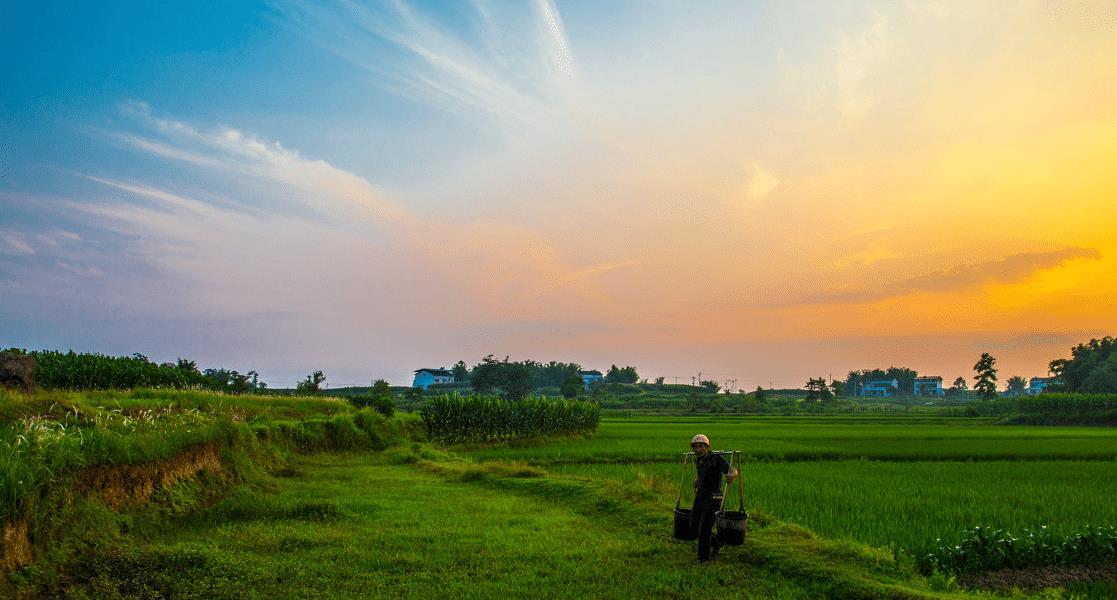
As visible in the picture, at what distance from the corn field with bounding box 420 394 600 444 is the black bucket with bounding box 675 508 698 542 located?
962 inches

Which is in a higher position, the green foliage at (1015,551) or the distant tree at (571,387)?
the distant tree at (571,387)

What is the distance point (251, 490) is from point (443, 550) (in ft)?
20.6

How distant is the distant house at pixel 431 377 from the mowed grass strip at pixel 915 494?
125 m

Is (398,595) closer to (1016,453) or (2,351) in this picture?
(2,351)

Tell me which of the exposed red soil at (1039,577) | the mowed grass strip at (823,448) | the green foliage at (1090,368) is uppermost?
the green foliage at (1090,368)

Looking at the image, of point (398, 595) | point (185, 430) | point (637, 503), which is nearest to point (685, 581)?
point (398, 595)

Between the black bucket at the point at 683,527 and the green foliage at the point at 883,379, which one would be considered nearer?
the black bucket at the point at 683,527

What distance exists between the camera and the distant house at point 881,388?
16125 centimetres

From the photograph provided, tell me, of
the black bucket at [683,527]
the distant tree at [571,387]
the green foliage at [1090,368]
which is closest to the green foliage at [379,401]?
the black bucket at [683,527]

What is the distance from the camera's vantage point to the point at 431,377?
15212 centimetres

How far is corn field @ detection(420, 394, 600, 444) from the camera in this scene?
32.7 m

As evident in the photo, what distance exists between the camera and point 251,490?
13.4 metres

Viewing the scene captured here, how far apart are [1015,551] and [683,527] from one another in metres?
4.97

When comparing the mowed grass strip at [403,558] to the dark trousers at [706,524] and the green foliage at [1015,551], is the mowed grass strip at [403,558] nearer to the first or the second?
the dark trousers at [706,524]
